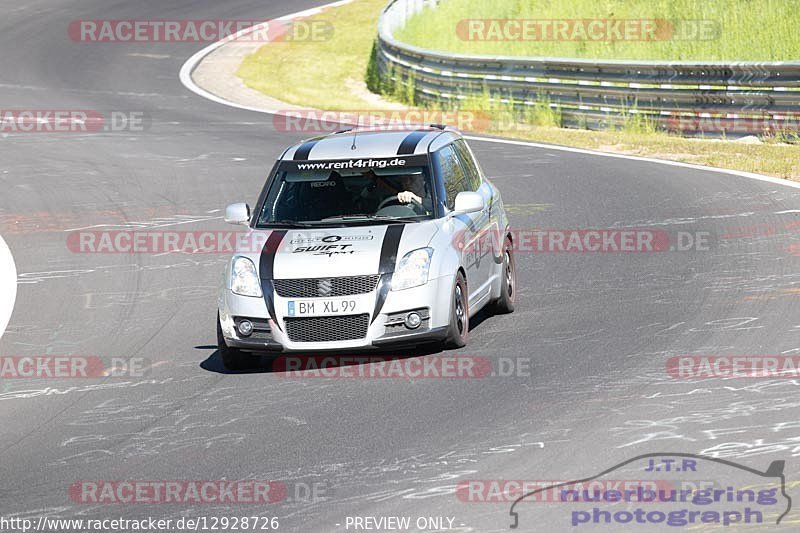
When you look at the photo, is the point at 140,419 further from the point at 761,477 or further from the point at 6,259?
the point at 6,259

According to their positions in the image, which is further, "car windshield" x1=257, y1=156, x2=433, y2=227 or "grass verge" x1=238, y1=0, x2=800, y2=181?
"grass verge" x1=238, y1=0, x2=800, y2=181

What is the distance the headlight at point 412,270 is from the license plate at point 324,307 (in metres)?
0.36

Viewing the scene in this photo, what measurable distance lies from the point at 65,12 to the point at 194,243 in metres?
28.6

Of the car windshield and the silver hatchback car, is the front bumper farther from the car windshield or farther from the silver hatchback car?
the car windshield

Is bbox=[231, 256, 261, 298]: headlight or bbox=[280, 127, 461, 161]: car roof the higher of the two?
bbox=[280, 127, 461, 161]: car roof

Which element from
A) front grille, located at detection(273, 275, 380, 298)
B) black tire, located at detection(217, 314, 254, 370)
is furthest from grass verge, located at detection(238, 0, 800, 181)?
black tire, located at detection(217, 314, 254, 370)

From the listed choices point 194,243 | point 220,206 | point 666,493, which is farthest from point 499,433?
point 220,206

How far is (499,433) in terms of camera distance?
26.9 ft

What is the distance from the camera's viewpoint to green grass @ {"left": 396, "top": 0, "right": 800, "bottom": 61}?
2941cm

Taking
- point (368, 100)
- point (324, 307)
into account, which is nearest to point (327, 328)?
point (324, 307)

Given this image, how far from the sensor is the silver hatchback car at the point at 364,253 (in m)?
10.1

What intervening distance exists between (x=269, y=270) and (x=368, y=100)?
2011 centimetres

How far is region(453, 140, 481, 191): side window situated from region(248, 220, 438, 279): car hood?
1321 mm

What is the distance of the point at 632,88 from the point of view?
2330 cm
